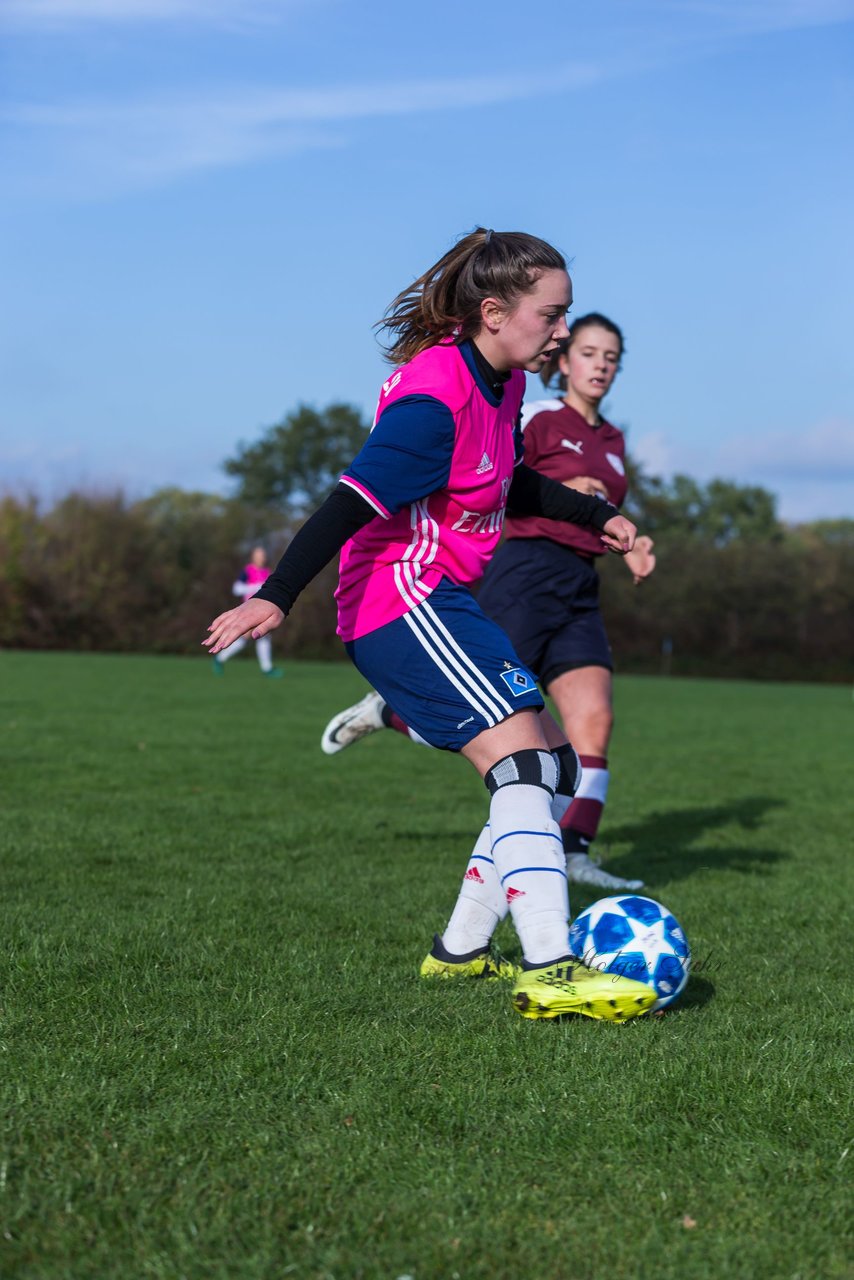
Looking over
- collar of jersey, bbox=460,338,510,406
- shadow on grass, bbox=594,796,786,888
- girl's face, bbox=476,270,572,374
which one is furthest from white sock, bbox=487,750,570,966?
shadow on grass, bbox=594,796,786,888

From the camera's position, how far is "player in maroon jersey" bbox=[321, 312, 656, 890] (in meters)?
5.94

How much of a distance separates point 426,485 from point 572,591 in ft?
7.90

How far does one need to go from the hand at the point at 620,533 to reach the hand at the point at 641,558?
7.6 inches

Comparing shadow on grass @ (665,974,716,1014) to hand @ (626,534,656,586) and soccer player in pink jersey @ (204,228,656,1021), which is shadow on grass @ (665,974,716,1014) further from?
hand @ (626,534,656,586)

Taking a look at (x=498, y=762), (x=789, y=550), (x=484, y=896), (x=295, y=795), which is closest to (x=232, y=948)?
(x=484, y=896)

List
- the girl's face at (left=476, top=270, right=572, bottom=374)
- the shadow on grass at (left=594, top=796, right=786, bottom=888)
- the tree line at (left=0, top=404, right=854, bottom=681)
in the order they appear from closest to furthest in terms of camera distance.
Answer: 1. the girl's face at (left=476, top=270, right=572, bottom=374)
2. the shadow on grass at (left=594, top=796, right=786, bottom=888)
3. the tree line at (left=0, top=404, right=854, bottom=681)

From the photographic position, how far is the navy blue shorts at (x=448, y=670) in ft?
12.2

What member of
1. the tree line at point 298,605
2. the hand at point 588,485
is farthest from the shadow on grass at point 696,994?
the tree line at point 298,605

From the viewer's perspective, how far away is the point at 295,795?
9.02 metres

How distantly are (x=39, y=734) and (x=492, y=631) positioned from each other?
9318 mm

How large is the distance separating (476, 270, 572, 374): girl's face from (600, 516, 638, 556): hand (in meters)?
0.86

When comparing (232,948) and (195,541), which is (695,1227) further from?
(195,541)

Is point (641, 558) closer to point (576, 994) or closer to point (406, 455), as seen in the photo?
point (406, 455)

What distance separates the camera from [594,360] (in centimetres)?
610
